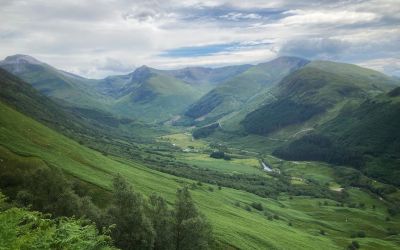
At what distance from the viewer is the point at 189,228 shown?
90.2 meters

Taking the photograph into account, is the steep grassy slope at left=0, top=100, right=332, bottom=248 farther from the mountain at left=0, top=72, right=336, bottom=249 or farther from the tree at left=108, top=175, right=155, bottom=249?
the tree at left=108, top=175, right=155, bottom=249

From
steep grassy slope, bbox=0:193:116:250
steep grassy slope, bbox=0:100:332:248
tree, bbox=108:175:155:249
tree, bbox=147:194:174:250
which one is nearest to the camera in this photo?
steep grassy slope, bbox=0:193:116:250

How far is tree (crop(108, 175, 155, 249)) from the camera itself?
78.4 m

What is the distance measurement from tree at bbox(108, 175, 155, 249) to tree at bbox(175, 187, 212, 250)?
37.2ft

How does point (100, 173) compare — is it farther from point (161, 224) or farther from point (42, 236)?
point (42, 236)

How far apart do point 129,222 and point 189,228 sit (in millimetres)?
15506

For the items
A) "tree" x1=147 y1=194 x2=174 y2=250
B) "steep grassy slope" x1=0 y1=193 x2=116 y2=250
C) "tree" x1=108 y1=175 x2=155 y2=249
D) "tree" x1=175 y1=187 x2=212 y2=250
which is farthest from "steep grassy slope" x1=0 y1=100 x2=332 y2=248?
"steep grassy slope" x1=0 y1=193 x2=116 y2=250

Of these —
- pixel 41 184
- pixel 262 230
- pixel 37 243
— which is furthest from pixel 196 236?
pixel 262 230

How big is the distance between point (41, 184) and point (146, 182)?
312ft

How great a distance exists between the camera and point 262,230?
17012 cm

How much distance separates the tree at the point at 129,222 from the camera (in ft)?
257

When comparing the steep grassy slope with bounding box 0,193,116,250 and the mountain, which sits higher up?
the steep grassy slope with bounding box 0,193,116,250

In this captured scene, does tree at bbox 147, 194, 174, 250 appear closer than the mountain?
Yes

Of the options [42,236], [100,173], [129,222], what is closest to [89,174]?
[100,173]
